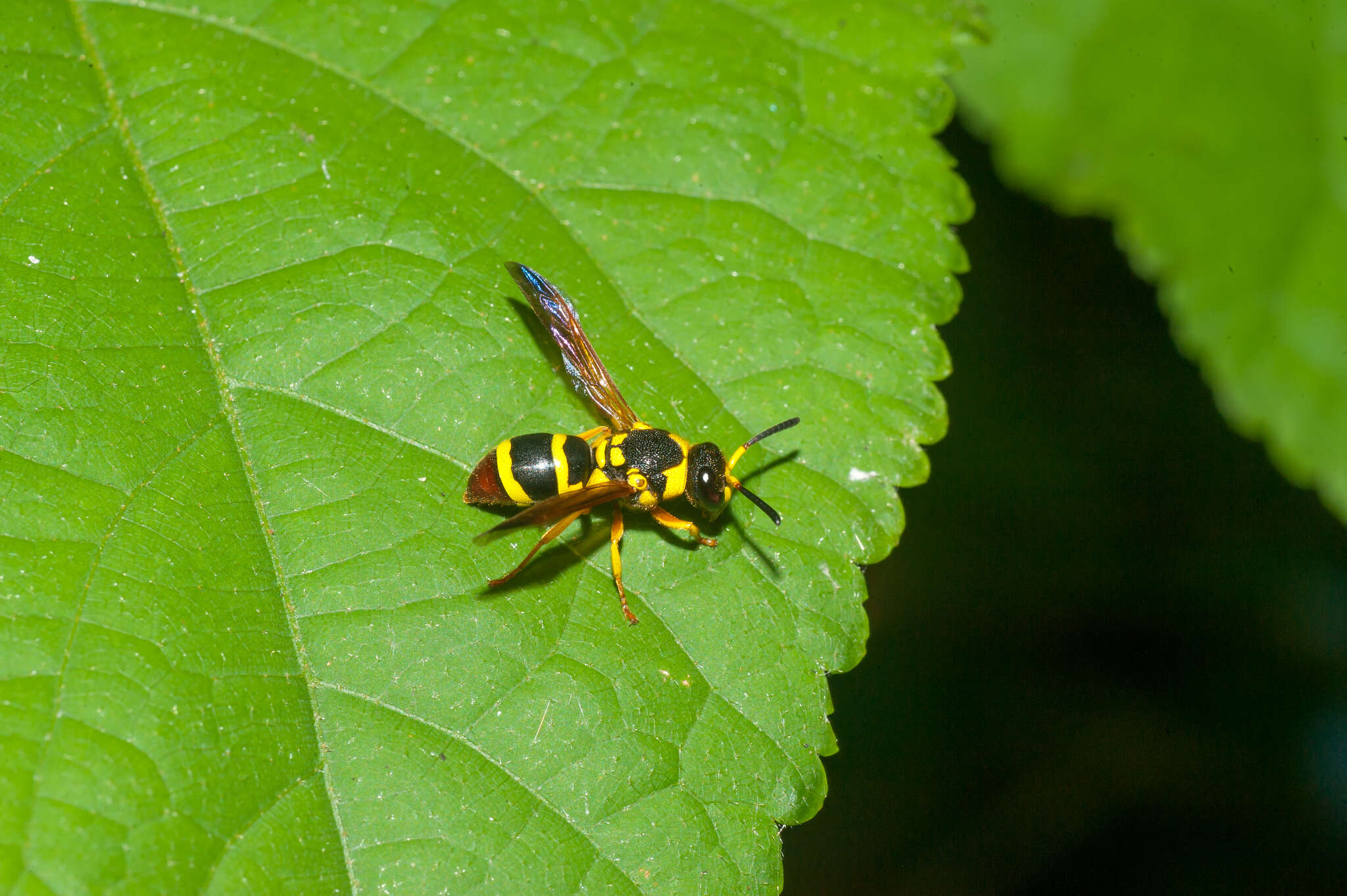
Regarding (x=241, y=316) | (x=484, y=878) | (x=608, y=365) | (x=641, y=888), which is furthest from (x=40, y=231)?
(x=641, y=888)

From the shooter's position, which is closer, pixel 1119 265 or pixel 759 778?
pixel 759 778

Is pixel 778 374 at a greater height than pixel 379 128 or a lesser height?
lesser

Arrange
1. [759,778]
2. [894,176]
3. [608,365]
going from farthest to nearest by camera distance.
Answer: [894,176], [608,365], [759,778]

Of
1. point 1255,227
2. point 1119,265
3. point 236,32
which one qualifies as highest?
point 236,32

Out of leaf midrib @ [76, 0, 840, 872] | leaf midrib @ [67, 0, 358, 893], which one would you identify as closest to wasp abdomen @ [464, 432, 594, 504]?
leaf midrib @ [76, 0, 840, 872]

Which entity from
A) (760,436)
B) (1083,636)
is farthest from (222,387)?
(1083,636)

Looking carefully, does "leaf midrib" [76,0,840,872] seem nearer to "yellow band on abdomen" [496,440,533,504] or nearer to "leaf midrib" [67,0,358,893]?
"leaf midrib" [67,0,358,893]

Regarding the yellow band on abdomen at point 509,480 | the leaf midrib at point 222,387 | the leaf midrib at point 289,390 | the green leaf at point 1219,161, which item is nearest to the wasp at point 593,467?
Answer: the yellow band on abdomen at point 509,480

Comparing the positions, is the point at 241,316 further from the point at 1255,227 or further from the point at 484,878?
the point at 1255,227
